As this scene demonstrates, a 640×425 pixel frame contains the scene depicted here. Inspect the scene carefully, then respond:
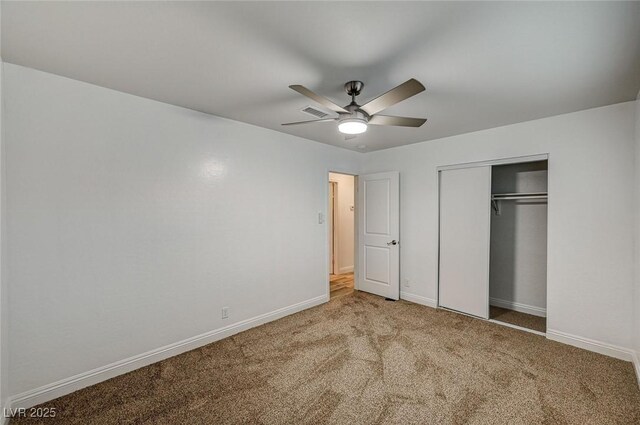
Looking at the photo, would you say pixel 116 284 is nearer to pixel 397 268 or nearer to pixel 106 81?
pixel 106 81

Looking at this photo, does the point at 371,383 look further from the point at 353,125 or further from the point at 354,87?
the point at 354,87

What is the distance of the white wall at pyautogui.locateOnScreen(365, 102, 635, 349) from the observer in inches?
105

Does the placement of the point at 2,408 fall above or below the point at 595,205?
below

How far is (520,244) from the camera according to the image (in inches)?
155

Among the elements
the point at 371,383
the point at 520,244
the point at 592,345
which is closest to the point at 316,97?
the point at 371,383

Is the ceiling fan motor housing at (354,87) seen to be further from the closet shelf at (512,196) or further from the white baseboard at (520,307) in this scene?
the white baseboard at (520,307)

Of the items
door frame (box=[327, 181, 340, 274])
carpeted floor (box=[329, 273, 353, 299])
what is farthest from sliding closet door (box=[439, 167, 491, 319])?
door frame (box=[327, 181, 340, 274])

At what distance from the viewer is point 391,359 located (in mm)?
2664

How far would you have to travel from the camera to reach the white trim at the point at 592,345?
8.76 feet

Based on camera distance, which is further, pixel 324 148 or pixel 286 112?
pixel 324 148

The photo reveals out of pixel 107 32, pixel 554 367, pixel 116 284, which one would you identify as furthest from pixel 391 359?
pixel 107 32

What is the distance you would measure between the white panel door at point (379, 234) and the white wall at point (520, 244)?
1452 millimetres

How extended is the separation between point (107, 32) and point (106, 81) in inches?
30.8

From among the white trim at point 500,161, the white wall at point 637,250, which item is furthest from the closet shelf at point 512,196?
the white wall at point 637,250
